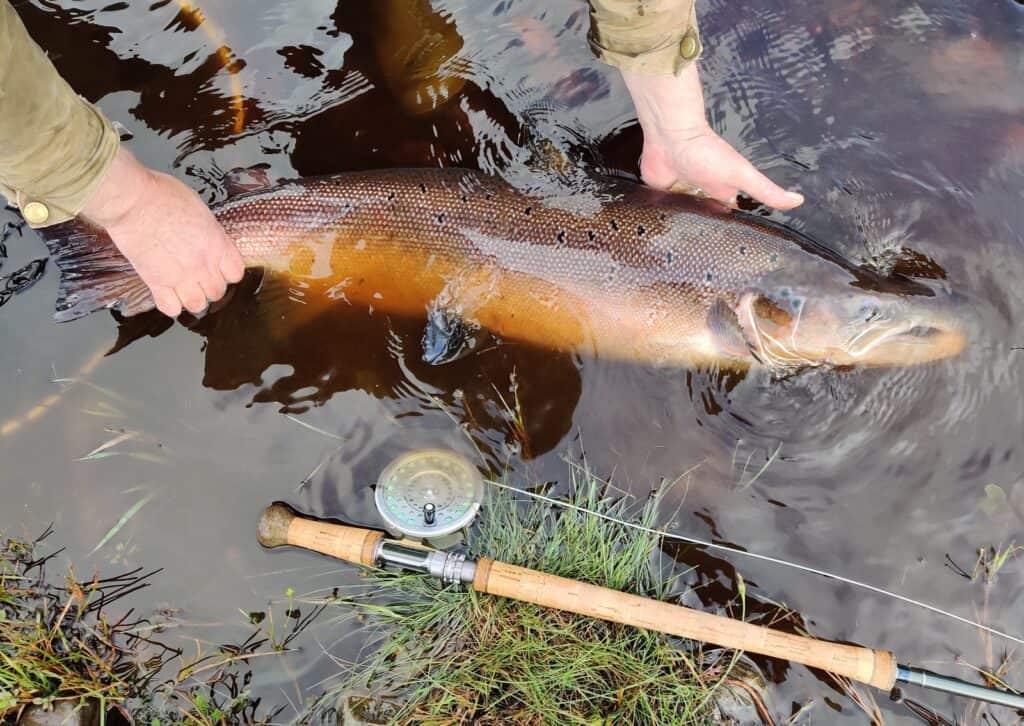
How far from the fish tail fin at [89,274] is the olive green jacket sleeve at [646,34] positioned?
213cm

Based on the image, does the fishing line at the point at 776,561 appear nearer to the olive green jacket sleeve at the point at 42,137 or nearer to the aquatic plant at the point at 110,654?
the aquatic plant at the point at 110,654

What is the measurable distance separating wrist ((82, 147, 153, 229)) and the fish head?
7.62 ft

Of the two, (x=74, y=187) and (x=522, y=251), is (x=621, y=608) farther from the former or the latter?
(x=74, y=187)

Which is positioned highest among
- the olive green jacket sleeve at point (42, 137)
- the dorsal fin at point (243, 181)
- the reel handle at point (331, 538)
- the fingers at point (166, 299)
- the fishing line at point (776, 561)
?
the olive green jacket sleeve at point (42, 137)

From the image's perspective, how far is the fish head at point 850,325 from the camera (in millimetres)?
3045

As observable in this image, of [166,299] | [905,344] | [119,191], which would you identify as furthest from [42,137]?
[905,344]

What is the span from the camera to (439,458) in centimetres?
312

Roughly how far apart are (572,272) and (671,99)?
0.79 m

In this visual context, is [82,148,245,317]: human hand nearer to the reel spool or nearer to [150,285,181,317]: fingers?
[150,285,181,317]: fingers

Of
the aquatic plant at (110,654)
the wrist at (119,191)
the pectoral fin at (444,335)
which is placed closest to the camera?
the wrist at (119,191)

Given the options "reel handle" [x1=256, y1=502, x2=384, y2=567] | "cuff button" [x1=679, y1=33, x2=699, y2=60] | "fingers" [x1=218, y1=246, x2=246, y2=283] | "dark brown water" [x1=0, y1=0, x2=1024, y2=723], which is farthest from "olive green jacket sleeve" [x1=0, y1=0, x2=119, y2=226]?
"cuff button" [x1=679, y1=33, x2=699, y2=60]

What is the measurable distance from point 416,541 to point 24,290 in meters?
2.12

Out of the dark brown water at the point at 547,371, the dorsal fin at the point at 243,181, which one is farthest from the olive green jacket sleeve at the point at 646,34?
the dorsal fin at the point at 243,181

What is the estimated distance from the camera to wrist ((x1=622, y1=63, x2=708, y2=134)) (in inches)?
114
